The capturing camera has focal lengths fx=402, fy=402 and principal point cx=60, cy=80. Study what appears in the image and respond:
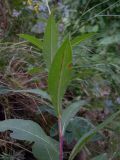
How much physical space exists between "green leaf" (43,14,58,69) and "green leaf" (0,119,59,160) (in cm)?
15

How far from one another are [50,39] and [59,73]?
89 mm

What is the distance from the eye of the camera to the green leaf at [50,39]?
889 millimetres

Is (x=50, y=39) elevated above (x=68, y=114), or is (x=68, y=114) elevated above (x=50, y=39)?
(x=50, y=39)

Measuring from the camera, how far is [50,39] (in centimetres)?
91

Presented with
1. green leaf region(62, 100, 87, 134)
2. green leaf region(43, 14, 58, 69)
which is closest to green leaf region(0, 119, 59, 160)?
green leaf region(62, 100, 87, 134)

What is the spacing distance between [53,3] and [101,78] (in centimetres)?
89

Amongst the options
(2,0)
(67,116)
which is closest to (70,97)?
(67,116)

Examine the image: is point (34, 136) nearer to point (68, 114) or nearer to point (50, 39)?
point (68, 114)

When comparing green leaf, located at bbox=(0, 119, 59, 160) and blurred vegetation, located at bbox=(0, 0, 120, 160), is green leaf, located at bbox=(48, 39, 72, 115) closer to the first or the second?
green leaf, located at bbox=(0, 119, 59, 160)

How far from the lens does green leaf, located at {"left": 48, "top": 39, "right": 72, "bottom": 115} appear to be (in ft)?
2.69

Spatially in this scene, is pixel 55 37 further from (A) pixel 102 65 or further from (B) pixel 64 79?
(A) pixel 102 65

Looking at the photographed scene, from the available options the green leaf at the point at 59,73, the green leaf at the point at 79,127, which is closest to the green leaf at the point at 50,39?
the green leaf at the point at 59,73

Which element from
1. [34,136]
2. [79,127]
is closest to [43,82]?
[79,127]

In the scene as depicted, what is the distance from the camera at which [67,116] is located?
958mm
